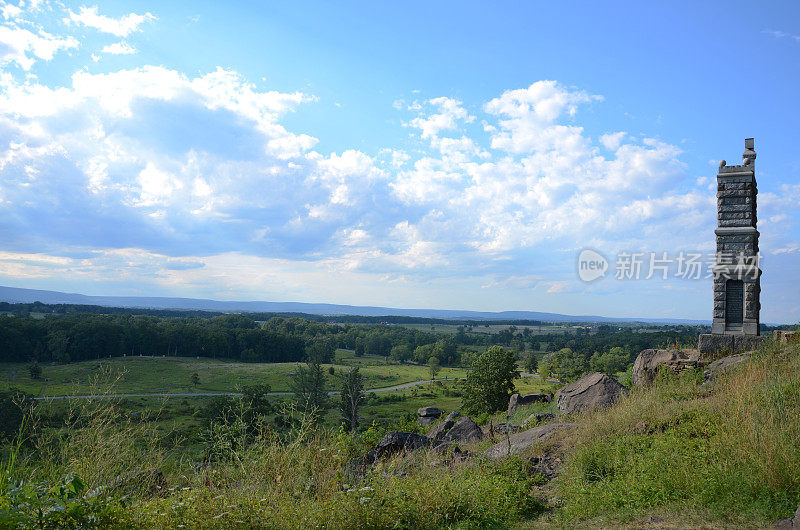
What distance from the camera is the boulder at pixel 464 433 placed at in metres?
12.7

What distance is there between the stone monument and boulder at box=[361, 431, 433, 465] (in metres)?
9.26

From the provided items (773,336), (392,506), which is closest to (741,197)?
(773,336)

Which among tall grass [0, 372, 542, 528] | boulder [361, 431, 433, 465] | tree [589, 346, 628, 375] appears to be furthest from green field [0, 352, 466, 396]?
tall grass [0, 372, 542, 528]

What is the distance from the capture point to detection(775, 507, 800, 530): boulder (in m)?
4.57

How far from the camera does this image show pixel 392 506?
5.34 m

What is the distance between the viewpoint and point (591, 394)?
1272 centimetres

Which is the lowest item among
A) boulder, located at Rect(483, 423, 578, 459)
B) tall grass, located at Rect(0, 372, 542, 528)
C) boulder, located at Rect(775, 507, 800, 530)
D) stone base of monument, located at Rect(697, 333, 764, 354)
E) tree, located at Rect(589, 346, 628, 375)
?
tree, located at Rect(589, 346, 628, 375)

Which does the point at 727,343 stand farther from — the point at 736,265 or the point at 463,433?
the point at 463,433

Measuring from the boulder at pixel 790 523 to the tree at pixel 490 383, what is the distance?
26457mm

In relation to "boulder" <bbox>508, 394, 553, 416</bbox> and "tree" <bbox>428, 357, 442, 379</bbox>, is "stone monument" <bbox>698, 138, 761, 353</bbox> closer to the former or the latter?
"boulder" <bbox>508, 394, 553, 416</bbox>

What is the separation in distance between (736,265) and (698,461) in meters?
9.85

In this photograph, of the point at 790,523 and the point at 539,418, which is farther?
the point at 539,418

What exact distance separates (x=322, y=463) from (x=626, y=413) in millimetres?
6135

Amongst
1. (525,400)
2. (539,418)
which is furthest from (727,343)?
(525,400)
